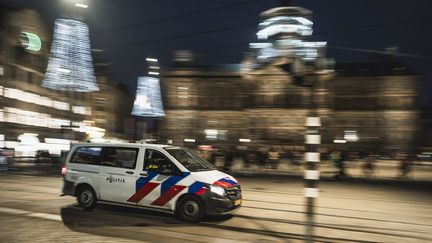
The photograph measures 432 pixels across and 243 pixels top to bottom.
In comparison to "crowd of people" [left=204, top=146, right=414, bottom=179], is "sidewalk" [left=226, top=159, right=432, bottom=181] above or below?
below

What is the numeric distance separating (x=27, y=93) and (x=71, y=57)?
4830 centimetres

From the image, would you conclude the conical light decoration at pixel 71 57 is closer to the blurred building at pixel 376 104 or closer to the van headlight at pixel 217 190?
the van headlight at pixel 217 190

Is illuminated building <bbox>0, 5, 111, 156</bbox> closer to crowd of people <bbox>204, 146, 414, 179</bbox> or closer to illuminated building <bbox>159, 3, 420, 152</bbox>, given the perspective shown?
crowd of people <bbox>204, 146, 414, 179</bbox>

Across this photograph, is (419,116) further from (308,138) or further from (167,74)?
(308,138)

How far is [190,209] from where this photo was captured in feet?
34.3

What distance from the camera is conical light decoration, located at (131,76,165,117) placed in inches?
1005

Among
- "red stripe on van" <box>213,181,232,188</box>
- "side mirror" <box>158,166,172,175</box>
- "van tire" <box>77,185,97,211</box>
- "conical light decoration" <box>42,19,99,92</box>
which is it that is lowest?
"van tire" <box>77,185,97,211</box>

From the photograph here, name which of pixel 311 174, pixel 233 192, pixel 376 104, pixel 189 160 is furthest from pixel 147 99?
pixel 376 104

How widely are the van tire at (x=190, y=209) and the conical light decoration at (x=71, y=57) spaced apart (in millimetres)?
12874

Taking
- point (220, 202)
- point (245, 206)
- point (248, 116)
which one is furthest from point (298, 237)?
point (248, 116)

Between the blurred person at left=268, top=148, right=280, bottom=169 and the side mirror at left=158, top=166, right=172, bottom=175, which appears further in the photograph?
the blurred person at left=268, top=148, right=280, bottom=169

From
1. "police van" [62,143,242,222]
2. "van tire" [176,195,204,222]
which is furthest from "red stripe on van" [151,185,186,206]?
"van tire" [176,195,204,222]

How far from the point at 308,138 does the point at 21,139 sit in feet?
196

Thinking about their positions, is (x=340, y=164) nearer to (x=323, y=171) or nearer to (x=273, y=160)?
(x=323, y=171)
